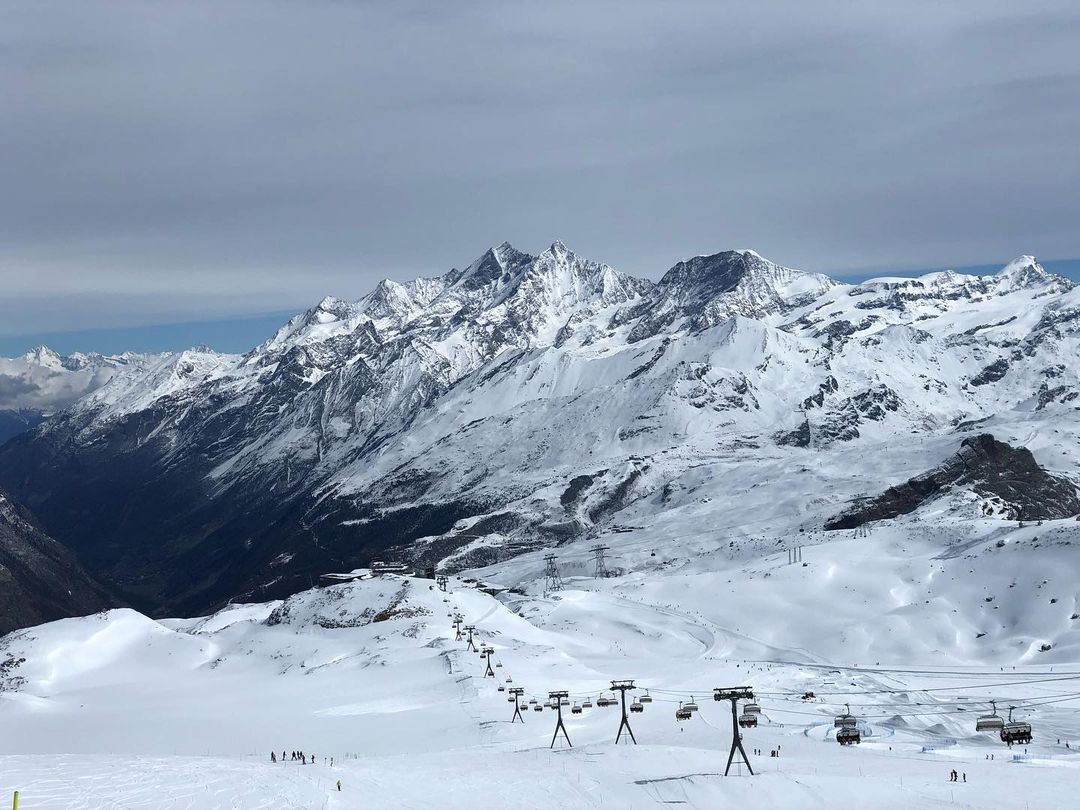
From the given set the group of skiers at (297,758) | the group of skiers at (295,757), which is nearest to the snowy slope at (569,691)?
the group of skiers at (297,758)

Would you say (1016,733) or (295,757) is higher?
(1016,733)

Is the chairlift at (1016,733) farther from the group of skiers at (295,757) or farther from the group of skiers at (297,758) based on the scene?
the group of skiers at (295,757)

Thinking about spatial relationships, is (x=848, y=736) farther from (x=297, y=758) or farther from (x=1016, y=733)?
(x=297, y=758)

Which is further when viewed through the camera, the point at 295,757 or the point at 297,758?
the point at 297,758

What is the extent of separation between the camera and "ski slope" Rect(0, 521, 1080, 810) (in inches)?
2352

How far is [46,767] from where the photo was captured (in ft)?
206

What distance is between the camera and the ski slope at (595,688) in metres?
59.8

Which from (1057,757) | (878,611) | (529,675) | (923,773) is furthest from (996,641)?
(923,773)

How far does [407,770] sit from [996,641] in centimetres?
8986

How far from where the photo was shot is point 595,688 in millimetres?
105188

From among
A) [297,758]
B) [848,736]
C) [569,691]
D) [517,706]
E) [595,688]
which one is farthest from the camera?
[595,688]

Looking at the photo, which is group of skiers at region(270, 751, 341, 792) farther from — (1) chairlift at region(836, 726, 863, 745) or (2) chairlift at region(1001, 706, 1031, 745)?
(2) chairlift at region(1001, 706, 1031, 745)

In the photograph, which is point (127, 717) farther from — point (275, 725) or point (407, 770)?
point (407, 770)

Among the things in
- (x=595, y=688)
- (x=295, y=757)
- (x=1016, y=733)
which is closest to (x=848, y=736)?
(x=1016, y=733)
